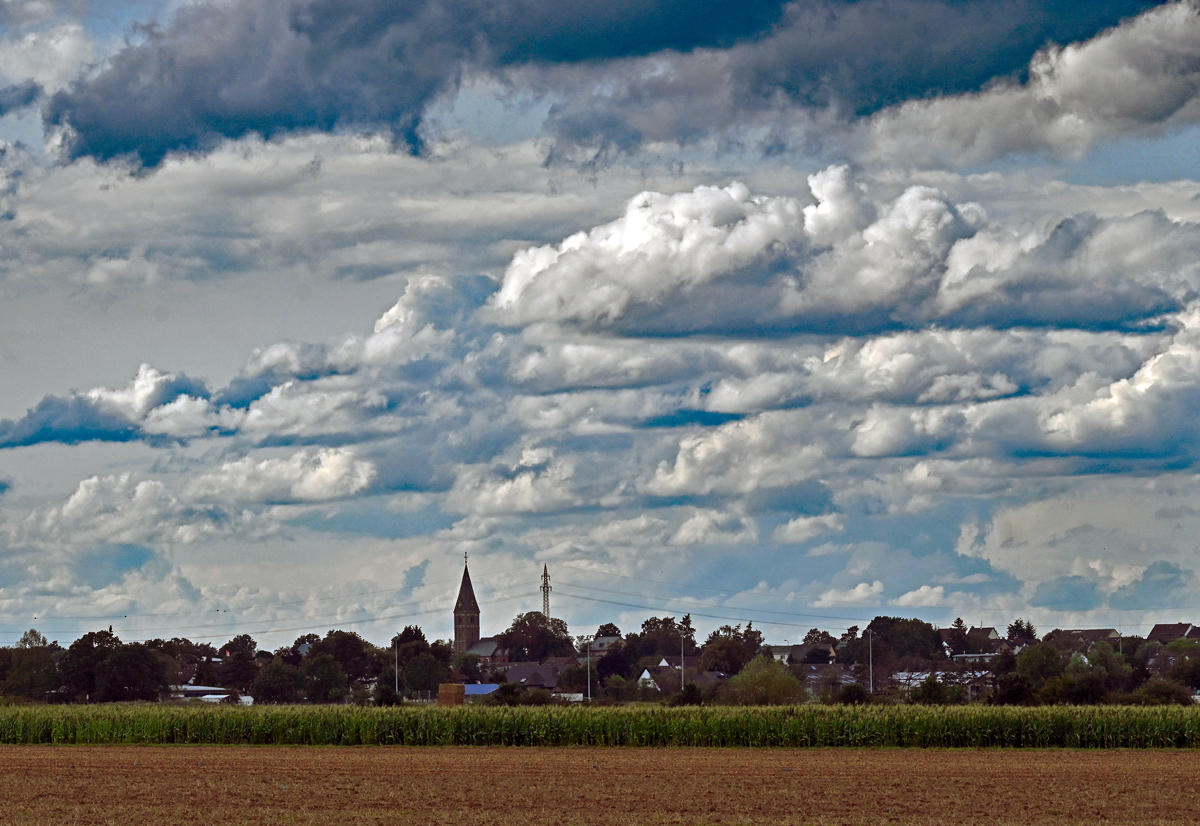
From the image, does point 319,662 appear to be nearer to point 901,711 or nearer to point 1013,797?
point 901,711

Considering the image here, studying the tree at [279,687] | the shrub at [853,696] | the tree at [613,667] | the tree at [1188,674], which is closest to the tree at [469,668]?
the tree at [613,667]

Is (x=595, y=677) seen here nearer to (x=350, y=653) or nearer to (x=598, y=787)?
(x=350, y=653)

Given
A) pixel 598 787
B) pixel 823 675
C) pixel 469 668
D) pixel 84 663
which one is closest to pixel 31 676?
pixel 84 663

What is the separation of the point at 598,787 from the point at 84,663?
4336 inches

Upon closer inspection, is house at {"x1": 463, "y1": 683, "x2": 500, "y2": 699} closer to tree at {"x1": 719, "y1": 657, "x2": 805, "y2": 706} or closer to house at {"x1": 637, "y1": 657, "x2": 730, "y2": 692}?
house at {"x1": 637, "y1": 657, "x2": 730, "y2": 692}

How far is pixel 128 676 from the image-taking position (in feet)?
439

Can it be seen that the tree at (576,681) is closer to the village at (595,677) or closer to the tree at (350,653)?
the village at (595,677)

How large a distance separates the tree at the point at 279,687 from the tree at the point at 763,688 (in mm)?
53858

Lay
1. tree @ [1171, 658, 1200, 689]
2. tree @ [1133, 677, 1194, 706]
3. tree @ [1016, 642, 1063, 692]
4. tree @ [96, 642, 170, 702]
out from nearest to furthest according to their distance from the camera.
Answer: tree @ [1133, 677, 1194, 706] → tree @ [1171, 658, 1200, 689] → tree @ [1016, 642, 1063, 692] → tree @ [96, 642, 170, 702]

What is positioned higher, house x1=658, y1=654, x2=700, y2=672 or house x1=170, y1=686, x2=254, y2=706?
house x1=658, y1=654, x2=700, y2=672

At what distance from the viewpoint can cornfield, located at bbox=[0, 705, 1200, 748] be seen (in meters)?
65.1

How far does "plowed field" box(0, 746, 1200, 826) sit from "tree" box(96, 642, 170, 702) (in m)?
76.9

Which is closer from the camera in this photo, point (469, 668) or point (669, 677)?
point (669, 677)

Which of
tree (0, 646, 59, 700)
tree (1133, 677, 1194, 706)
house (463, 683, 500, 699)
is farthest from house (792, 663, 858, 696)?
tree (0, 646, 59, 700)
